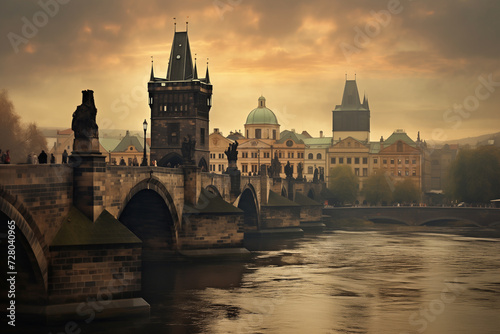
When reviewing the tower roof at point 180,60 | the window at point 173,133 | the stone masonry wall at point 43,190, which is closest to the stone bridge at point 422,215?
the window at point 173,133

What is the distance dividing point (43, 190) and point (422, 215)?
95649 millimetres

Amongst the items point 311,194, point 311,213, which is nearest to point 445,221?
point 311,213

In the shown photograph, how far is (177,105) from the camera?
365 feet

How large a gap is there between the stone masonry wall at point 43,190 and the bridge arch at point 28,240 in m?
0.30

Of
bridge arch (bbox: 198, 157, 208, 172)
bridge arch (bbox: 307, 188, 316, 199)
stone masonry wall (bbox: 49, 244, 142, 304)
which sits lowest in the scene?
stone masonry wall (bbox: 49, 244, 142, 304)

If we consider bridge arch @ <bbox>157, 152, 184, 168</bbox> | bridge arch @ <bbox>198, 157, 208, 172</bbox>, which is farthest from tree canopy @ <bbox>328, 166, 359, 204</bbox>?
bridge arch @ <bbox>157, 152, 184, 168</bbox>

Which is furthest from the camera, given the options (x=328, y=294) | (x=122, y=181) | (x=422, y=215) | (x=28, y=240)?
(x=422, y=215)

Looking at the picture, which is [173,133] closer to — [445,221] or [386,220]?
[386,220]

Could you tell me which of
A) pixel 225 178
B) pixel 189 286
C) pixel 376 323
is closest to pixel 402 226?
pixel 225 178

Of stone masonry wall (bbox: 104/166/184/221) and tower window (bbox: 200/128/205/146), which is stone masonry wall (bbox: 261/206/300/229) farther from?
stone masonry wall (bbox: 104/166/184/221)

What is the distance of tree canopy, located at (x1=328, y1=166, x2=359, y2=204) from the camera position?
157625 millimetres

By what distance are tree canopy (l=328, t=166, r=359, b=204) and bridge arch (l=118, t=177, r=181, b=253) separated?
3796 inches

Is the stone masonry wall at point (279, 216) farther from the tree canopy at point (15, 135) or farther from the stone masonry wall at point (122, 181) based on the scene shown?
the stone masonry wall at point (122, 181)

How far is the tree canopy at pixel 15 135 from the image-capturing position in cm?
9316
